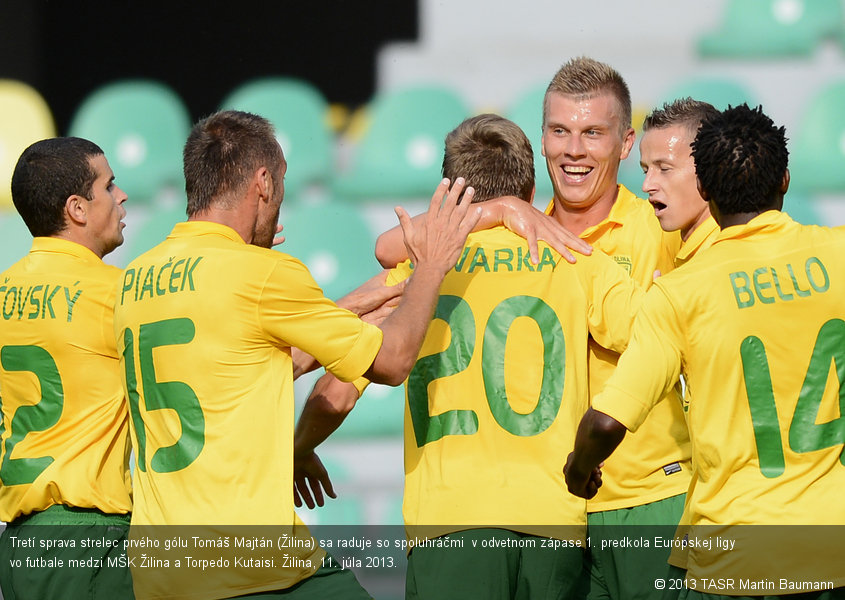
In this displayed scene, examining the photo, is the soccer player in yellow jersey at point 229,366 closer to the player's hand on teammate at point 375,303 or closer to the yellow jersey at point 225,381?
the yellow jersey at point 225,381

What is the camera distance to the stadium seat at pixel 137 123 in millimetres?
5711

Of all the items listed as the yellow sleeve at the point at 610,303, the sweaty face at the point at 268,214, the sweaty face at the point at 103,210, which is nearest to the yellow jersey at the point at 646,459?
the yellow sleeve at the point at 610,303

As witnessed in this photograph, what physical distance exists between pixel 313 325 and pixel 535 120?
295 cm

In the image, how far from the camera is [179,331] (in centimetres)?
278

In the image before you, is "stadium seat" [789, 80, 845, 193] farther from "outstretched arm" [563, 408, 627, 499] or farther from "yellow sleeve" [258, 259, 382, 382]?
"yellow sleeve" [258, 259, 382, 382]

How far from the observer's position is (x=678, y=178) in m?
3.57

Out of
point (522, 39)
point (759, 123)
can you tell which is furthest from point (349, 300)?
point (522, 39)

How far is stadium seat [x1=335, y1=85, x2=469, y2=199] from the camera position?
562 centimetres

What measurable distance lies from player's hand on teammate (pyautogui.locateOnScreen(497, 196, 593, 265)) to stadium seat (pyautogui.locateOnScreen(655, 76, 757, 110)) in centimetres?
259

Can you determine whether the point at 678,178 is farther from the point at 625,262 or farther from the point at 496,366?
the point at 496,366

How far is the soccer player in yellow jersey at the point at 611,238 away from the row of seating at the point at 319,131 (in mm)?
1800

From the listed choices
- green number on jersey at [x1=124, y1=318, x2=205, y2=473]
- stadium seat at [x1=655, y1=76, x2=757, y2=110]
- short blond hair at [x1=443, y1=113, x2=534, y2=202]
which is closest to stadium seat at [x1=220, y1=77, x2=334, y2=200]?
stadium seat at [x1=655, y1=76, x2=757, y2=110]

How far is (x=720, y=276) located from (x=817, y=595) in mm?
765

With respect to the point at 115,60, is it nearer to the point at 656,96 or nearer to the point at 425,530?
the point at 656,96
